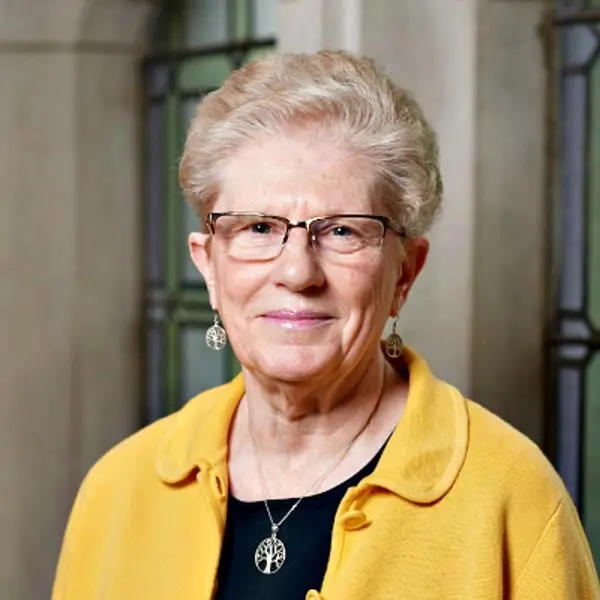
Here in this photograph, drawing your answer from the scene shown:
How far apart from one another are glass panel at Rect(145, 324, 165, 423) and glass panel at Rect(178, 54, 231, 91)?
2.08ft

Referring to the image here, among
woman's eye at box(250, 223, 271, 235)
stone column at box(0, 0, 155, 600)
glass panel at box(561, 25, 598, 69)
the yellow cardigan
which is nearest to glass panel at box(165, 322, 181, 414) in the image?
stone column at box(0, 0, 155, 600)

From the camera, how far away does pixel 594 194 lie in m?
2.54

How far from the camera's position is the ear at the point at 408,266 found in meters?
1.75

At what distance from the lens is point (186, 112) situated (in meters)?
3.27

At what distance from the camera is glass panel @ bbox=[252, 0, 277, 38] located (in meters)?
3.04

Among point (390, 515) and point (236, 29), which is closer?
point (390, 515)

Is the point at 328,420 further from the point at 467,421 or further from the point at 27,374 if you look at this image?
the point at 27,374

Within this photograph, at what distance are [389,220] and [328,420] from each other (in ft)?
0.99

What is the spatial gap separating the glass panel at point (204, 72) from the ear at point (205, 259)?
1372 mm

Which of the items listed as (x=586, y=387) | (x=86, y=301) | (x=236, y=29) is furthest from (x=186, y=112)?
(x=586, y=387)

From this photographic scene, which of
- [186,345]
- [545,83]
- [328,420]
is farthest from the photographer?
[186,345]

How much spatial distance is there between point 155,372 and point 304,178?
6.08 ft

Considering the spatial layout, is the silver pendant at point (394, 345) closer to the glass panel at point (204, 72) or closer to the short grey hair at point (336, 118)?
the short grey hair at point (336, 118)

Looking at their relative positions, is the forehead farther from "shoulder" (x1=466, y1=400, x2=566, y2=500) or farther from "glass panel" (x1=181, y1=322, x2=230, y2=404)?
"glass panel" (x1=181, y1=322, x2=230, y2=404)
